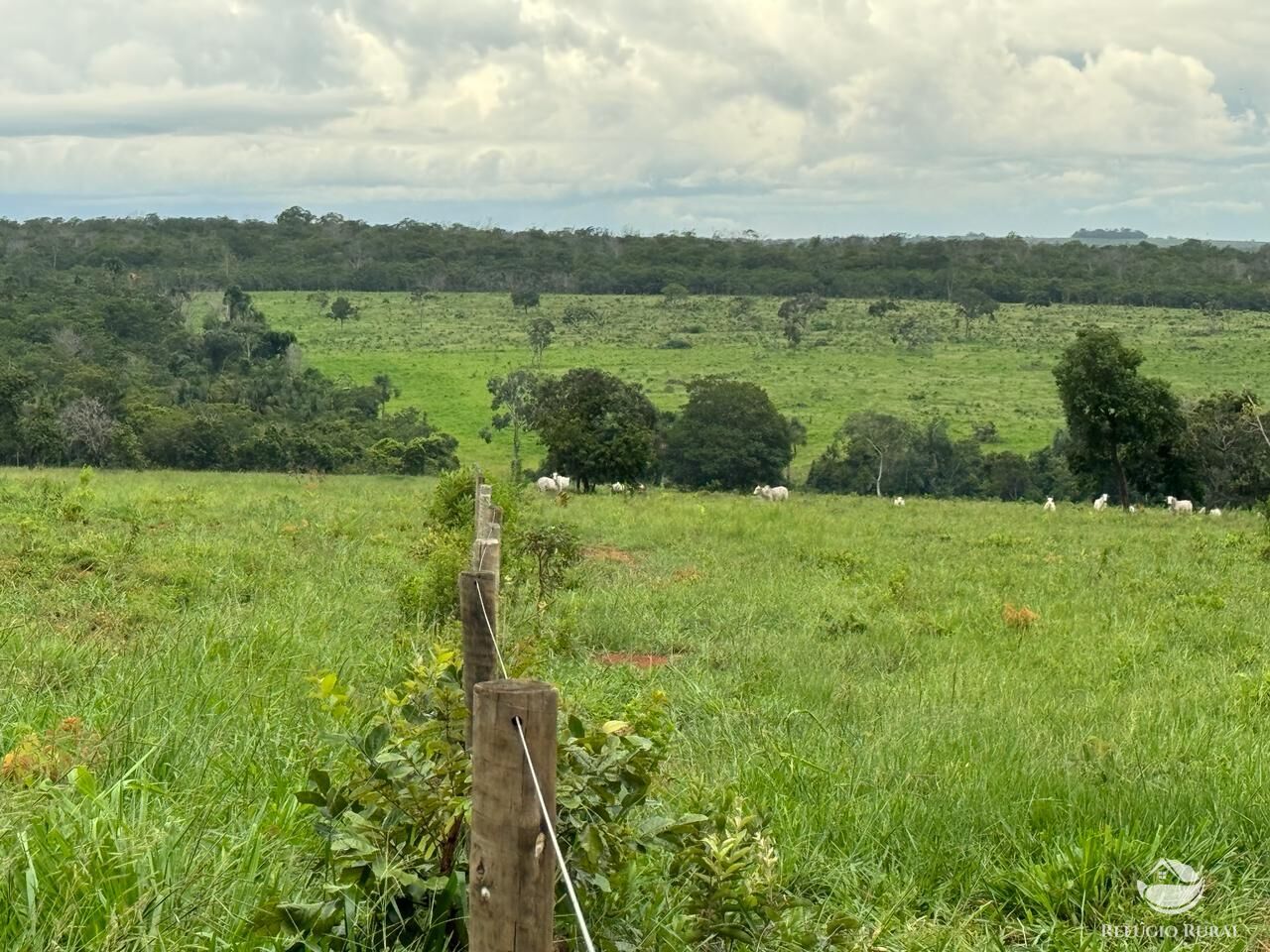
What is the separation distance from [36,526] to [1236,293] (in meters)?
104

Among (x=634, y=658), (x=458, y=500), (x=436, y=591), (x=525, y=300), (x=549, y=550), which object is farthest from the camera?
(x=525, y=300)

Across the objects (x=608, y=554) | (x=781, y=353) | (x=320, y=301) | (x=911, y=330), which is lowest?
(x=608, y=554)

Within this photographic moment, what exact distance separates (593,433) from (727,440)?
12349 millimetres

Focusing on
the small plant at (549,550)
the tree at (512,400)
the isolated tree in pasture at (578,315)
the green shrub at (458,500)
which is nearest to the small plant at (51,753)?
the small plant at (549,550)

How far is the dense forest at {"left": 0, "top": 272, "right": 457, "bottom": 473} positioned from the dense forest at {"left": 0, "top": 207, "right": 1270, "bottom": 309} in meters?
19.4

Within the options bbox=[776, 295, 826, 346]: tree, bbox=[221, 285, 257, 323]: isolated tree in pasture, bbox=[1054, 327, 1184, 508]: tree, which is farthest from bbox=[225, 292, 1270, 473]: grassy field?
bbox=[1054, 327, 1184, 508]: tree

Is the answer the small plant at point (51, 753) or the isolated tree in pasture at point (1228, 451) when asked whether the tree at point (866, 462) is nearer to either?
the isolated tree in pasture at point (1228, 451)

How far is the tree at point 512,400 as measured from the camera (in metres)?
50.9

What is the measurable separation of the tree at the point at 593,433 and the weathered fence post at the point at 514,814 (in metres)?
31.0

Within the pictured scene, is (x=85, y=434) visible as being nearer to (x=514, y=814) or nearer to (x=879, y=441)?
(x=879, y=441)

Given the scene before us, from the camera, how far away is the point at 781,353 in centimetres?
8219

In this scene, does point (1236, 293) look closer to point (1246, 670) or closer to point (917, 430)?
point (917, 430)

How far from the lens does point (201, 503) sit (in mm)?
16406

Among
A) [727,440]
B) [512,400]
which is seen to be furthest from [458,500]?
[512,400]
